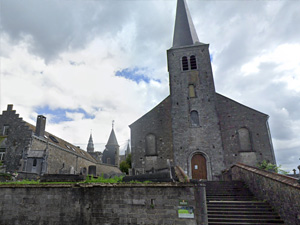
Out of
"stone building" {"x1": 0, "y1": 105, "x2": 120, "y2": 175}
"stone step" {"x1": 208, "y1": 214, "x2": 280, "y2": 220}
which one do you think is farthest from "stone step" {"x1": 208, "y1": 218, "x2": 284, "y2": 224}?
"stone building" {"x1": 0, "y1": 105, "x2": 120, "y2": 175}

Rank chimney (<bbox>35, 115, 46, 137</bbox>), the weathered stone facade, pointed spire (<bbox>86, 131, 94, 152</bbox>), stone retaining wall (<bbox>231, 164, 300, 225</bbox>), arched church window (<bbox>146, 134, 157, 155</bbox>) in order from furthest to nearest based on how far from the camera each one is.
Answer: pointed spire (<bbox>86, 131, 94, 152</bbox>) < chimney (<bbox>35, 115, 46, 137</bbox>) < arched church window (<bbox>146, 134, 157, 155</bbox>) < the weathered stone facade < stone retaining wall (<bbox>231, 164, 300, 225</bbox>)

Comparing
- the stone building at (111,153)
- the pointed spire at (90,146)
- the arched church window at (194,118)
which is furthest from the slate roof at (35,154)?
the pointed spire at (90,146)

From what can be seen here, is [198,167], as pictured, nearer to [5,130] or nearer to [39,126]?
[39,126]

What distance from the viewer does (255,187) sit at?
10.6 meters

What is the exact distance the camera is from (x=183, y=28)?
969 inches

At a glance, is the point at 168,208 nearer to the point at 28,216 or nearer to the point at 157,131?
the point at 28,216

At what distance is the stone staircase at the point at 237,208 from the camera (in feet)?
26.9

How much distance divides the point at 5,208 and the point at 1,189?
2.75 feet

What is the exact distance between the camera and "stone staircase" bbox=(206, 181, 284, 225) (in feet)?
26.9

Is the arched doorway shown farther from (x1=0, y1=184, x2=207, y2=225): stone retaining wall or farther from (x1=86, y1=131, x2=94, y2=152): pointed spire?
(x1=86, y1=131, x2=94, y2=152): pointed spire

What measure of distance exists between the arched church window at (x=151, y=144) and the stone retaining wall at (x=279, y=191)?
33.5 ft

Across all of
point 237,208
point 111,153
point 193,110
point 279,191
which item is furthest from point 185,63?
point 111,153

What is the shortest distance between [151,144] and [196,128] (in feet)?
15.4

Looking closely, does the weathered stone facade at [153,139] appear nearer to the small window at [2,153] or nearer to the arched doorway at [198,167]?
the arched doorway at [198,167]
